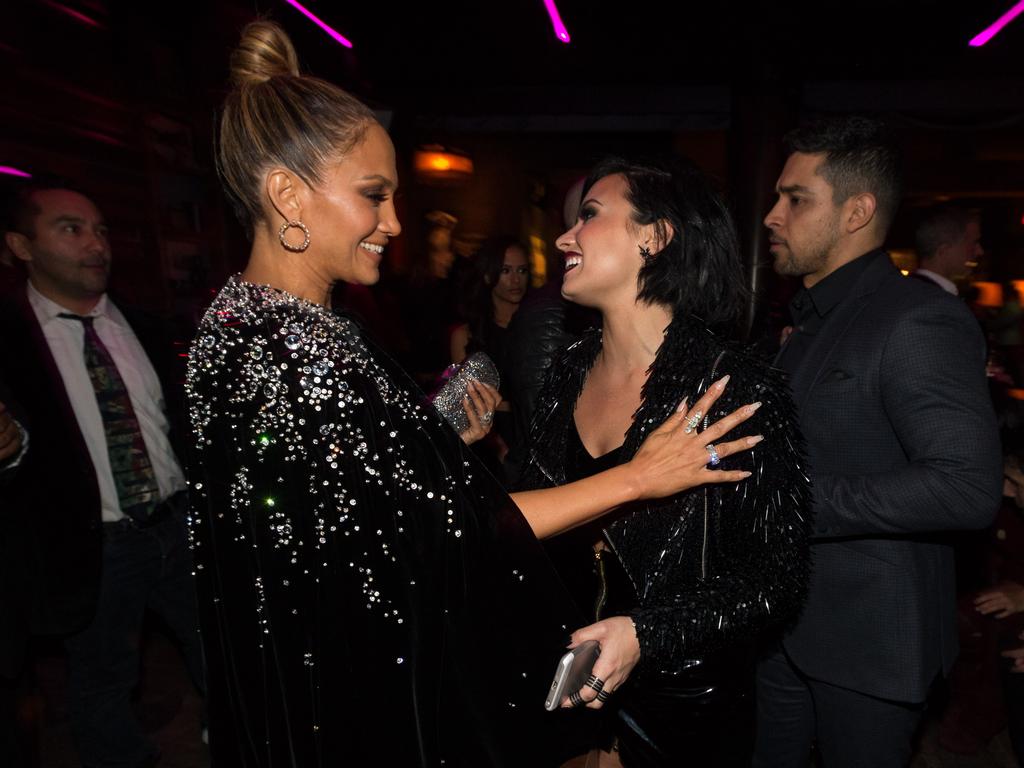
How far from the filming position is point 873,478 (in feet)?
5.10

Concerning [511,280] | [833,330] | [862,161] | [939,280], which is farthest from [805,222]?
[511,280]

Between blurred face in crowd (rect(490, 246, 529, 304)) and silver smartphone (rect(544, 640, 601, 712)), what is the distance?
10.3 ft

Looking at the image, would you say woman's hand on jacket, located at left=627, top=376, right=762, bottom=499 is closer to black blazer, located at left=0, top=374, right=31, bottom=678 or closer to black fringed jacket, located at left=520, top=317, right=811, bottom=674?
black fringed jacket, located at left=520, top=317, right=811, bottom=674

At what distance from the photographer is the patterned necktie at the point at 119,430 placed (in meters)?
2.60

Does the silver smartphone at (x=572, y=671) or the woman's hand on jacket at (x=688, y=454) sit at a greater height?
the woman's hand on jacket at (x=688, y=454)

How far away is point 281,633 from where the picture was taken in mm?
1269

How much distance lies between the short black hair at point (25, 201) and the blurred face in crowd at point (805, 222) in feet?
8.59

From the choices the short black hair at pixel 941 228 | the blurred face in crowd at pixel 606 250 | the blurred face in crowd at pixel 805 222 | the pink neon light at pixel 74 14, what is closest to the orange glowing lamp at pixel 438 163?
the pink neon light at pixel 74 14

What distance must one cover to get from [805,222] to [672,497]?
0.98 metres

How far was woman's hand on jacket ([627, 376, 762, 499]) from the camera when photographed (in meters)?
1.34

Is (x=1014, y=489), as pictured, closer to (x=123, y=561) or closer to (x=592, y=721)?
(x=592, y=721)

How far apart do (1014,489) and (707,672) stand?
1722mm

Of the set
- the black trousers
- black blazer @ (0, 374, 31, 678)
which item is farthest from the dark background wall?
the black trousers

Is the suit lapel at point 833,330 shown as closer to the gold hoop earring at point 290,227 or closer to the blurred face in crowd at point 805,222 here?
the blurred face in crowd at point 805,222
